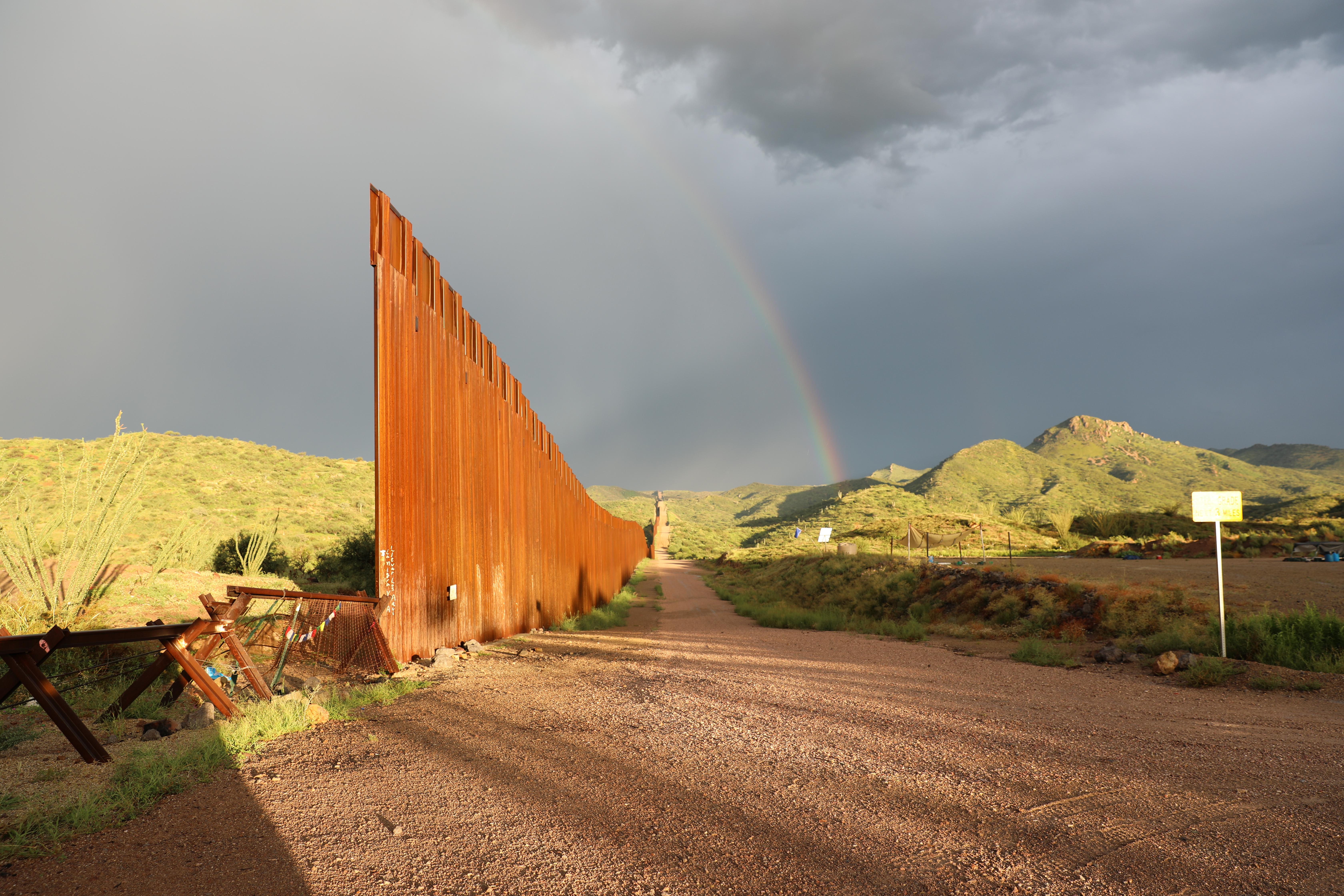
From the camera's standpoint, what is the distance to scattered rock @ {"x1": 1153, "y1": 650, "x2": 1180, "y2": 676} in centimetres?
956

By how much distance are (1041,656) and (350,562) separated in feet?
54.3

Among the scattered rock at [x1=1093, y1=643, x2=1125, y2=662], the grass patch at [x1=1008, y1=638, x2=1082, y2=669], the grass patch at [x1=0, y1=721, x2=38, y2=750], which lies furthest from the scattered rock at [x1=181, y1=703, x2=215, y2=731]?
the scattered rock at [x1=1093, y1=643, x2=1125, y2=662]

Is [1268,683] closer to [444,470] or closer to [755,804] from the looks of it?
[755,804]

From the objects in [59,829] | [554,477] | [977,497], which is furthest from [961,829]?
[977,497]

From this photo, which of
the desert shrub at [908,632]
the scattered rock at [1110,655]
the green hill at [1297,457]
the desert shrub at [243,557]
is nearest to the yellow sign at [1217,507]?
the scattered rock at [1110,655]

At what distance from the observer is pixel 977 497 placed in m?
→ 86.1

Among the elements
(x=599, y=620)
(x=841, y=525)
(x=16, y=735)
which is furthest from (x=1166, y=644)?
(x=841, y=525)

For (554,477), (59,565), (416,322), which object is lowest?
(59,565)

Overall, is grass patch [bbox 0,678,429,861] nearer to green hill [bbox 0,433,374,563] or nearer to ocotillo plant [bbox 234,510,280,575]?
ocotillo plant [bbox 234,510,280,575]

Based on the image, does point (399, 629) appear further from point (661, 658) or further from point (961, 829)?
point (961, 829)

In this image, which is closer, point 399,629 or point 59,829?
point 59,829

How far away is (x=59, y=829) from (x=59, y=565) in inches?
252

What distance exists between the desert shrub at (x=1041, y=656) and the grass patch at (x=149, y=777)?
10.3 meters

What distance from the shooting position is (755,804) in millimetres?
4156
